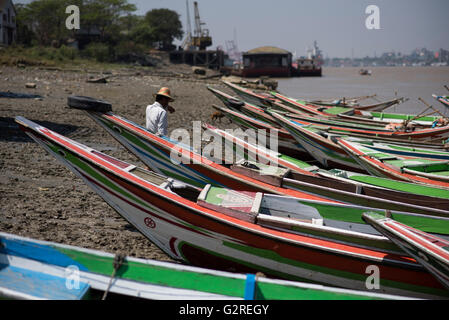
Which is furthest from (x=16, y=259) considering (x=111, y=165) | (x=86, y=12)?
(x=86, y=12)

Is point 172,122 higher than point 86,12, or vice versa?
point 86,12

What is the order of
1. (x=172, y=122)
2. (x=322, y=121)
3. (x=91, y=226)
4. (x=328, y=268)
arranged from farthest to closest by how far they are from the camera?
(x=172, y=122) → (x=322, y=121) → (x=91, y=226) → (x=328, y=268)

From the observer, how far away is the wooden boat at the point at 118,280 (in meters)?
2.73

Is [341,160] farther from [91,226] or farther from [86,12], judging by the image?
[86,12]

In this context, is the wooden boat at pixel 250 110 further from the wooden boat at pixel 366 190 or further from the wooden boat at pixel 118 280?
the wooden boat at pixel 118 280

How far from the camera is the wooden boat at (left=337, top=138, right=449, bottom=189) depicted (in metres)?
5.96

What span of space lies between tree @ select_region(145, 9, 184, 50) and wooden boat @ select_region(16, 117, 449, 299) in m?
64.8

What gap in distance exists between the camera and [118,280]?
287 cm

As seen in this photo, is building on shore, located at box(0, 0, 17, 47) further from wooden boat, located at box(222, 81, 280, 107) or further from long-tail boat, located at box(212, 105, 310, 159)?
long-tail boat, located at box(212, 105, 310, 159)

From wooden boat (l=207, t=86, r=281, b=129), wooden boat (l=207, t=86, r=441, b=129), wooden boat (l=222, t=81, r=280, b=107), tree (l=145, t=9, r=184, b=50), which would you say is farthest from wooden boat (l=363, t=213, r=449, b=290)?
tree (l=145, t=9, r=184, b=50)

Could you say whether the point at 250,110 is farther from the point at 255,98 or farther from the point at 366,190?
the point at 366,190

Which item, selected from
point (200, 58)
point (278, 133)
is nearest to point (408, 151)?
point (278, 133)
